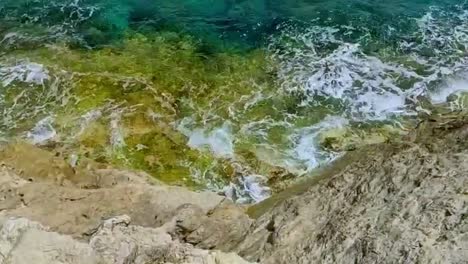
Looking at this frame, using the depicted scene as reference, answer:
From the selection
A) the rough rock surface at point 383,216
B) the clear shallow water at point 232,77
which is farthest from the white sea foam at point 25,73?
the rough rock surface at point 383,216

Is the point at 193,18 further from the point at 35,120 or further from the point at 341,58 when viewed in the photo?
the point at 35,120

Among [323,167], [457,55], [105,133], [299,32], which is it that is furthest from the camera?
[299,32]

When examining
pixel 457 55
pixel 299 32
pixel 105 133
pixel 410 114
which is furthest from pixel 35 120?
pixel 457 55

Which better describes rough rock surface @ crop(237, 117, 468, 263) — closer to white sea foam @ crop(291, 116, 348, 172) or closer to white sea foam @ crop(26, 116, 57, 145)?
white sea foam @ crop(291, 116, 348, 172)

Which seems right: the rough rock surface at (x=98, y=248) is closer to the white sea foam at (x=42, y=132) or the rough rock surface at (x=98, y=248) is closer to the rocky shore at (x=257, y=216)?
the rocky shore at (x=257, y=216)

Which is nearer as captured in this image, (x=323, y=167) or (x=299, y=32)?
(x=323, y=167)

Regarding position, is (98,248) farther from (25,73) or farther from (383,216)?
(25,73)
